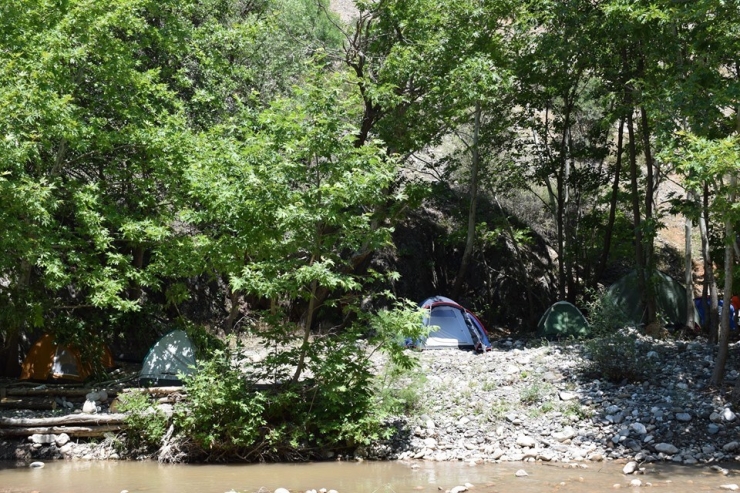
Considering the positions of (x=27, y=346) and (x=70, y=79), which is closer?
(x=70, y=79)

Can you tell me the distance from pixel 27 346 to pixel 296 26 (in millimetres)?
10723

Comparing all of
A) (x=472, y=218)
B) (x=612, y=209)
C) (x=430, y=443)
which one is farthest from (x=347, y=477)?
(x=612, y=209)

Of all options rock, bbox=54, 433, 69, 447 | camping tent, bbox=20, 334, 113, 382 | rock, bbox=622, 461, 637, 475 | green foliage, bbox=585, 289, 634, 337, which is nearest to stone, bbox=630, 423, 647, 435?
rock, bbox=622, 461, 637, 475

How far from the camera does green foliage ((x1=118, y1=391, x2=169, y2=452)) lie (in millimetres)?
11164

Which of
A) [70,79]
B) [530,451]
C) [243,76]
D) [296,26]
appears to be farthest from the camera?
[296,26]

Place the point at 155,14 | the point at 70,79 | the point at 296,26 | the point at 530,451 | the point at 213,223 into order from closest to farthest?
the point at 530,451 → the point at 70,79 → the point at 213,223 → the point at 155,14 → the point at 296,26

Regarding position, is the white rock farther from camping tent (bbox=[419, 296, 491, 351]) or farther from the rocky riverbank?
camping tent (bbox=[419, 296, 491, 351])

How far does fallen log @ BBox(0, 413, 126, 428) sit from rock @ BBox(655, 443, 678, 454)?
771cm

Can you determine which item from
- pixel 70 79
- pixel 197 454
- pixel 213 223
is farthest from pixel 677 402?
pixel 70 79

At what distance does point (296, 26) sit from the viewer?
2127 cm

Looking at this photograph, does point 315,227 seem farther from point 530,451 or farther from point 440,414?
point 530,451

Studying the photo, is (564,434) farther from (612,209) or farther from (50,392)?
(612,209)

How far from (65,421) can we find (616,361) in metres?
8.82

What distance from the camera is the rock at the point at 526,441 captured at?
1123 centimetres
